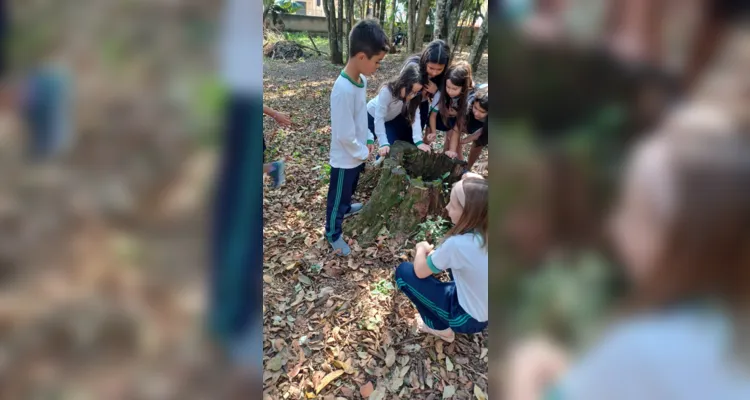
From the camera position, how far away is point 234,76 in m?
0.64

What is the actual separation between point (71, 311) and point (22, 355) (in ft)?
0.29

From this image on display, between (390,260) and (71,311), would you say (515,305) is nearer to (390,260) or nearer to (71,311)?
(71,311)

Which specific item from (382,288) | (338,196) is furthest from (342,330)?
(338,196)

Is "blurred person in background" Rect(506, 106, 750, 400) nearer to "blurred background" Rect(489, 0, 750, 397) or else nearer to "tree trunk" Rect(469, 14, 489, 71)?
"blurred background" Rect(489, 0, 750, 397)

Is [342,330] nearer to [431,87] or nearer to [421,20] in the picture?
[431,87]

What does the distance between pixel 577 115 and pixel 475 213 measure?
5.48 feet

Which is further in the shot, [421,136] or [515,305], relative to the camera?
[421,136]

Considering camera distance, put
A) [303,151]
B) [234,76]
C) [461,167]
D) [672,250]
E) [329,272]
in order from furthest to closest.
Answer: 1. [303,151]
2. [461,167]
3. [329,272]
4. [234,76]
5. [672,250]

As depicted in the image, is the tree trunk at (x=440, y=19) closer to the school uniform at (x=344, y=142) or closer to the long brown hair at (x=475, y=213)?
the school uniform at (x=344, y=142)

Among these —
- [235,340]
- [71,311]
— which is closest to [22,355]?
[71,311]

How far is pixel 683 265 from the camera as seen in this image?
51 centimetres

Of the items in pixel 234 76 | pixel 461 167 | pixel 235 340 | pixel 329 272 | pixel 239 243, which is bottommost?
pixel 329 272

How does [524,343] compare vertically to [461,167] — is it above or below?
above

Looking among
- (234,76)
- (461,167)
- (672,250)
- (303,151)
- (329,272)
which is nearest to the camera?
(672,250)
